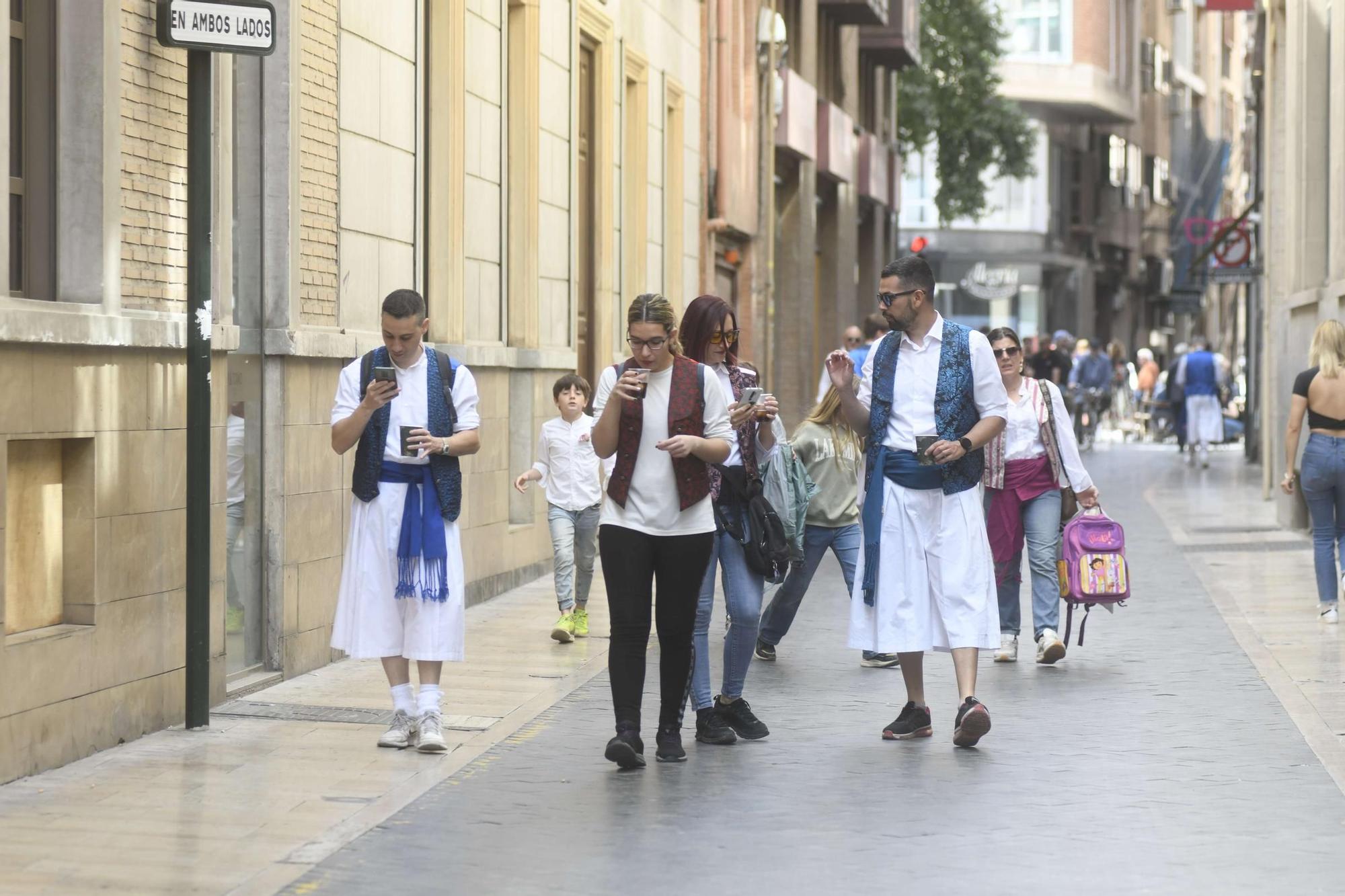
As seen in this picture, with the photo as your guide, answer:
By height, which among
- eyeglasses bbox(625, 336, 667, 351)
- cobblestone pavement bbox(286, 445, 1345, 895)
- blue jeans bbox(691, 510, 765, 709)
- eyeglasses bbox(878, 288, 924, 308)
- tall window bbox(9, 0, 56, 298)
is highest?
tall window bbox(9, 0, 56, 298)

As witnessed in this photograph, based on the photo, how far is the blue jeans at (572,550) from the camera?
42.0 ft

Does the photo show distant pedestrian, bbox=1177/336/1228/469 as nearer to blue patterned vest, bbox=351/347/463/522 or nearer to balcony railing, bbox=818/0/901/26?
balcony railing, bbox=818/0/901/26

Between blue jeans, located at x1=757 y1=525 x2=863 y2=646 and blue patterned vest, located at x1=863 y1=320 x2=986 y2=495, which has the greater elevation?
blue patterned vest, located at x1=863 y1=320 x2=986 y2=495

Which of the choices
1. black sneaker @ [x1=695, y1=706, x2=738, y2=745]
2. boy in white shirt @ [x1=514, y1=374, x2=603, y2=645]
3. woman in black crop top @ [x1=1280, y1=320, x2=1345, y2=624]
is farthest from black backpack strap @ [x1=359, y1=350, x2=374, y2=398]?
woman in black crop top @ [x1=1280, y1=320, x2=1345, y2=624]

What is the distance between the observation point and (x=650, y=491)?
832 cm

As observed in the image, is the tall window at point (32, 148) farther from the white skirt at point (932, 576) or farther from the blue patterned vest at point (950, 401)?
the white skirt at point (932, 576)

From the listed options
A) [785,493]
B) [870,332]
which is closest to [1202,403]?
[870,332]

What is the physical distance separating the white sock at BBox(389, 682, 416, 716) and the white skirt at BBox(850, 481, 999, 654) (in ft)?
6.13

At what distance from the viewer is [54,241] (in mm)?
8781

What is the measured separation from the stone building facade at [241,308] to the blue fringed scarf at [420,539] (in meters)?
1.14

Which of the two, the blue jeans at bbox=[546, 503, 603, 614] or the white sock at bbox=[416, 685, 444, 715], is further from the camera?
the blue jeans at bbox=[546, 503, 603, 614]

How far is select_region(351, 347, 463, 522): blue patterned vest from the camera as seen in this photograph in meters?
8.73

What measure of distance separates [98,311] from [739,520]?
272 cm

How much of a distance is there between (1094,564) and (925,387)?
3146 millimetres
